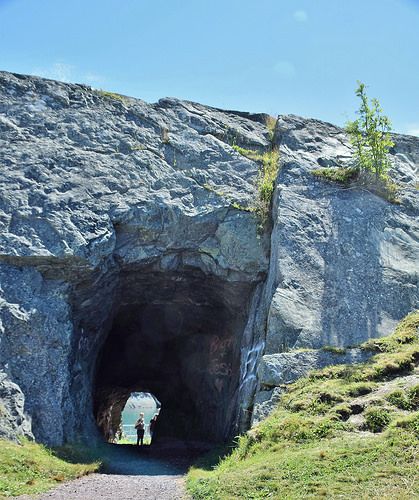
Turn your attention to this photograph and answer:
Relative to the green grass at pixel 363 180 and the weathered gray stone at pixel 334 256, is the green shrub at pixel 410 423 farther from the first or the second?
the green grass at pixel 363 180

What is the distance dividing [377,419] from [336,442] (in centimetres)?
109

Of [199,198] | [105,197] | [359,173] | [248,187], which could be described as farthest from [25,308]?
[359,173]

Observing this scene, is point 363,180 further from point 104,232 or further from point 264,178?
point 104,232

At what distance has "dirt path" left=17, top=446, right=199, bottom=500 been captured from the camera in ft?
33.0

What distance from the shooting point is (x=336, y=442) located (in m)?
10.1

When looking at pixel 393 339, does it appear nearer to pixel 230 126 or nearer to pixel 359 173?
pixel 359 173

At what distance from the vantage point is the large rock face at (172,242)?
1473 cm

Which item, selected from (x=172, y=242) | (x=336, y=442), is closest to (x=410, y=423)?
(x=336, y=442)

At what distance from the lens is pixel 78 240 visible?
15.8 metres

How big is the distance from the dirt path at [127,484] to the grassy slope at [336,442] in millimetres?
679

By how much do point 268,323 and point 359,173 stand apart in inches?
275

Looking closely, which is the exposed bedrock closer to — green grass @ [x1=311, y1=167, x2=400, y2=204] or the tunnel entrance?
the tunnel entrance

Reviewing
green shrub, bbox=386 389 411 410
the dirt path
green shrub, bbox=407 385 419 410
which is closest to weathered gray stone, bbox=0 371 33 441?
the dirt path

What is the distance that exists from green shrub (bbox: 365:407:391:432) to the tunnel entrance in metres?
7.92
